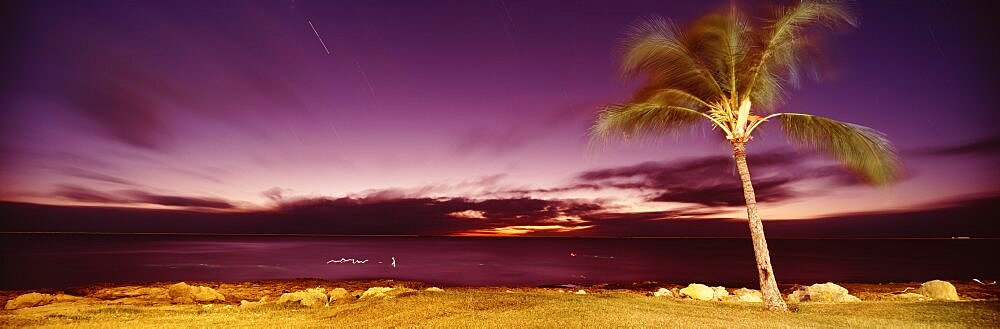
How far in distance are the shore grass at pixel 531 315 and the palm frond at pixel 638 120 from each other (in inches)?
183

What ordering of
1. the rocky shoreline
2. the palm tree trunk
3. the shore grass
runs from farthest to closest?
the rocky shoreline → the palm tree trunk → the shore grass

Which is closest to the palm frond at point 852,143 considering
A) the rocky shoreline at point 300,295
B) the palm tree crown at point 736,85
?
the palm tree crown at point 736,85

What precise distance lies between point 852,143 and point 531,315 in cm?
951

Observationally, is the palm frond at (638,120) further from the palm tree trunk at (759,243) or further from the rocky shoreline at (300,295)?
the rocky shoreline at (300,295)

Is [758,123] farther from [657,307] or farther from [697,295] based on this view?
[697,295]

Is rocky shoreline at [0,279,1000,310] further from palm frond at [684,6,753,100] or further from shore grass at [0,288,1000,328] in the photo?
palm frond at [684,6,753,100]

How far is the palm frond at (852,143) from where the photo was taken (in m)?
11.9

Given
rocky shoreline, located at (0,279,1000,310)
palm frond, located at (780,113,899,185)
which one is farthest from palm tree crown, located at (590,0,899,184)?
rocky shoreline, located at (0,279,1000,310)

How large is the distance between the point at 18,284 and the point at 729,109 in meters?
46.2

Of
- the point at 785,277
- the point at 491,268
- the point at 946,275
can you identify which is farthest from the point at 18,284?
the point at 946,275

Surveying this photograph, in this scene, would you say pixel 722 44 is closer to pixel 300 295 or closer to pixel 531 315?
pixel 531 315

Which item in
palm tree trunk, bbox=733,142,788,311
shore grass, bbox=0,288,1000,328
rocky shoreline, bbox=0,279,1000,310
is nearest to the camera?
shore grass, bbox=0,288,1000,328

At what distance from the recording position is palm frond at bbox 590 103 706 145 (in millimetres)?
13055

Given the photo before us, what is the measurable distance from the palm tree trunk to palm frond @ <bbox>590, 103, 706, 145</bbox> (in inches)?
60.2
